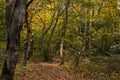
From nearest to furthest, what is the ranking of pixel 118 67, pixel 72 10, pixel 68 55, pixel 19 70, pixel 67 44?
1. pixel 19 70
2. pixel 118 67
3. pixel 72 10
4. pixel 68 55
5. pixel 67 44

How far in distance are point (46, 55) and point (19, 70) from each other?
43.7 ft

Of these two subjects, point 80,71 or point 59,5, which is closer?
point 80,71

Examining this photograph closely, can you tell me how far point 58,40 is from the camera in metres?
33.4

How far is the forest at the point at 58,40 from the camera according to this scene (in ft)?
22.2

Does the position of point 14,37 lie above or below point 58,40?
above

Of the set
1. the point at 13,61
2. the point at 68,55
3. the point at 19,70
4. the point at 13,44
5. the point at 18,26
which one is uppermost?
the point at 18,26

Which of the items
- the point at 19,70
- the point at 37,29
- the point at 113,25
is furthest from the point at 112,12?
the point at 19,70

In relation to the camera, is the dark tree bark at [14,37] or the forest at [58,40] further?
the forest at [58,40]

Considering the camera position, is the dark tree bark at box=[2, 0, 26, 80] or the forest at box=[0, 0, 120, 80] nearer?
the dark tree bark at box=[2, 0, 26, 80]

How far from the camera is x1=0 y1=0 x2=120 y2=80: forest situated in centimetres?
677

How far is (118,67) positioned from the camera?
18.6m

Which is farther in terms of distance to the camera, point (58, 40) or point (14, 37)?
point (58, 40)

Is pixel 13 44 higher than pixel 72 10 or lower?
lower

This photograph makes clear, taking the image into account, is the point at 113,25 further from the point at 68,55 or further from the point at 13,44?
the point at 13,44
